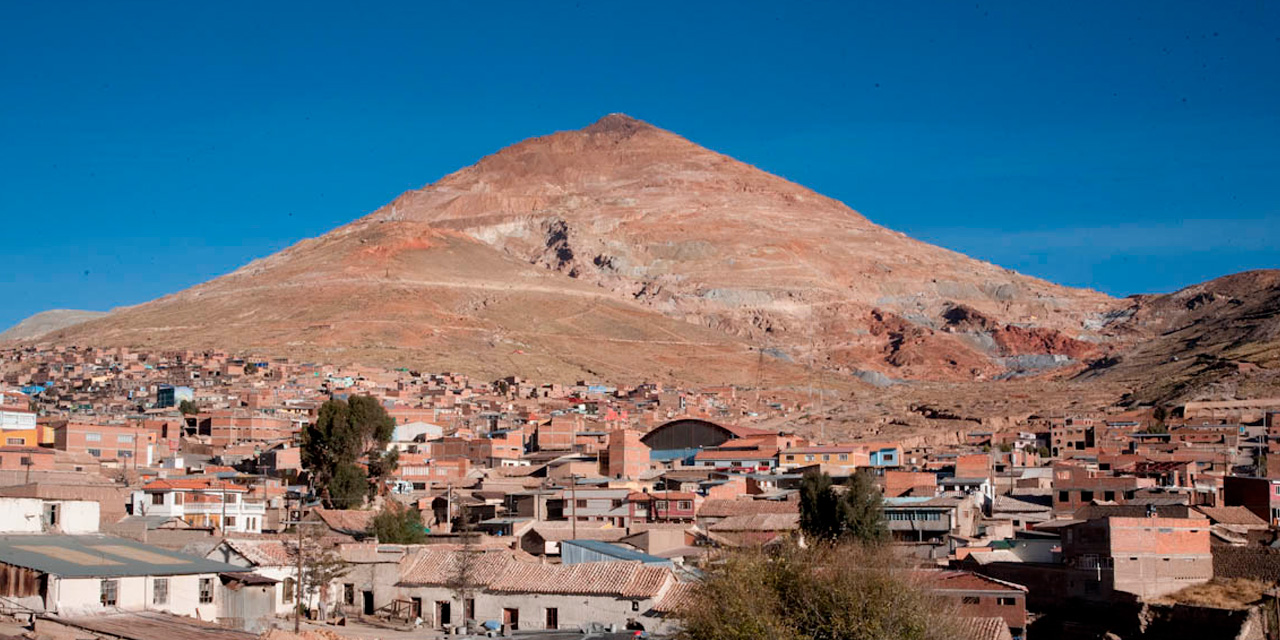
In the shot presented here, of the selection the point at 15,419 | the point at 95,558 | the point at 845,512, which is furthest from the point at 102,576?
the point at 15,419

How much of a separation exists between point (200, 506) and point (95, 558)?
61.9 feet

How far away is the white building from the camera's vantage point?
141 feet

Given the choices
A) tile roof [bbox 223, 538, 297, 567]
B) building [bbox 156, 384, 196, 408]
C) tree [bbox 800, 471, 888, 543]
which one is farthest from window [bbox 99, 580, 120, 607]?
building [bbox 156, 384, 196, 408]

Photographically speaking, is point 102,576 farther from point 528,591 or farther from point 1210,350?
point 1210,350

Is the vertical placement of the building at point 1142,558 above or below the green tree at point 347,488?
below

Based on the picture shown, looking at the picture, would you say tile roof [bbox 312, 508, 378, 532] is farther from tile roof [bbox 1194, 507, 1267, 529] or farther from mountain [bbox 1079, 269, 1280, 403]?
mountain [bbox 1079, 269, 1280, 403]

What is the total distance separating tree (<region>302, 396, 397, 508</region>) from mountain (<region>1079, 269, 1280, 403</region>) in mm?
63404

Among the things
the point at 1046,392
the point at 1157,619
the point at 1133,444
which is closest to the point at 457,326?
the point at 1046,392

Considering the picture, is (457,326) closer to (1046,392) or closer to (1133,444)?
(1046,392)

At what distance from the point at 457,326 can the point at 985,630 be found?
426 feet

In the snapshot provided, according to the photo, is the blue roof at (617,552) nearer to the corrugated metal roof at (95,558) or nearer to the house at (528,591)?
the house at (528,591)

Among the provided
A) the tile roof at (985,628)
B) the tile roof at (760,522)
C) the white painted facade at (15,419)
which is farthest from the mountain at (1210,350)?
the tile roof at (985,628)

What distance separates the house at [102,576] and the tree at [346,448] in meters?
24.1

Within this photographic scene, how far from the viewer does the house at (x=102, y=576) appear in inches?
910
